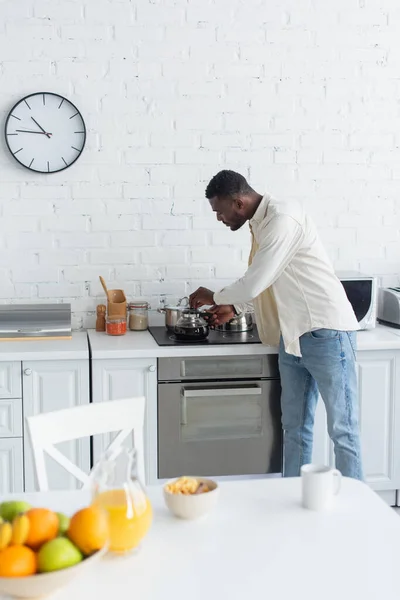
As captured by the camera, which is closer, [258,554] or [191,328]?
[258,554]

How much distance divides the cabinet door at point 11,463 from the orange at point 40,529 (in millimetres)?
1999

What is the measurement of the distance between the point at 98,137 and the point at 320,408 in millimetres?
1607

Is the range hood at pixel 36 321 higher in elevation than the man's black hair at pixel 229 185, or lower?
lower

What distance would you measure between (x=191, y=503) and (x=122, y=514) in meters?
0.23

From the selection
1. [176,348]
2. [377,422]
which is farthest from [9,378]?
[377,422]

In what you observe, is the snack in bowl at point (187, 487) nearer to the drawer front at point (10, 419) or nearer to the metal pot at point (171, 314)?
the drawer front at point (10, 419)

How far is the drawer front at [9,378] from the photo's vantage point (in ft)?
A: 10.7

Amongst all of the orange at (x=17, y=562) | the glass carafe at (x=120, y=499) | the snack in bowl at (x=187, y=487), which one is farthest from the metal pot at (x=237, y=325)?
the orange at (x=17, y=562)

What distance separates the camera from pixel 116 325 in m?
3.62

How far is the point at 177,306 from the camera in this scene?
12.1ft

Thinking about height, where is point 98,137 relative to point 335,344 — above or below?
above

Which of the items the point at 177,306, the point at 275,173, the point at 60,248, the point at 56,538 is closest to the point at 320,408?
the point at 177,306

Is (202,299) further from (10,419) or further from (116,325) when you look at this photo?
(10,419)

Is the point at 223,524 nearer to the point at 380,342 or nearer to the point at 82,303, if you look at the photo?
the point at 380,342
